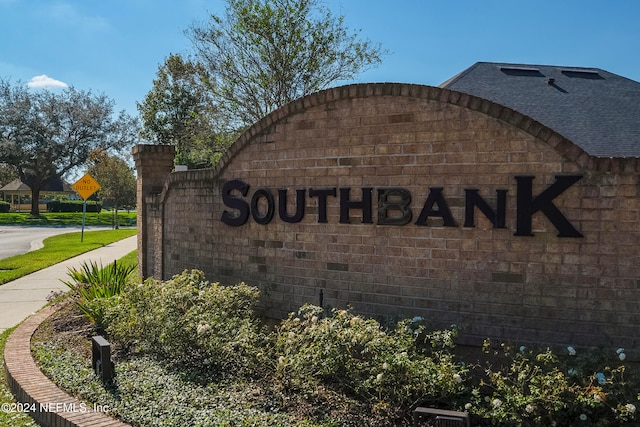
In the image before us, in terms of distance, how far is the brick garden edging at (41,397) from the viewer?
420cm

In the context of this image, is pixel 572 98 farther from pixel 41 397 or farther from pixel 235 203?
pixel 41 397

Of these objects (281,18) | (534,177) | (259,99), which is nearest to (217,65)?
(259,99)

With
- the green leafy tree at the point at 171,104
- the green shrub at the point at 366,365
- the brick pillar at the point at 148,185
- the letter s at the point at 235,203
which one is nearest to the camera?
the green shrub at the point at 366,365

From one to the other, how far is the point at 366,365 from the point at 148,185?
6.53 metres

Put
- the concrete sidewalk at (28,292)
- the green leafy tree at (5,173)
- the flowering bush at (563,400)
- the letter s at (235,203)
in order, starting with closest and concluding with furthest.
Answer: the flowering bush at (563,400) → the letter s at (235,203) → the concrete sidewalk at (28,292) → the green leafy tree at (5,173)

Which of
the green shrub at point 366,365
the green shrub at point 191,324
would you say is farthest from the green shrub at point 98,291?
the green shrub at point 366,365

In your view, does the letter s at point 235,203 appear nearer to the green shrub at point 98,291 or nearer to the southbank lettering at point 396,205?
the southbank lettering at point 396,205

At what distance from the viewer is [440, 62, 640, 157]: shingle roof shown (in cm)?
1091

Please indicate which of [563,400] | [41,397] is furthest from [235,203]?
[563,400]

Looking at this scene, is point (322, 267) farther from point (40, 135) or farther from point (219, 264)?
point (40, 135)

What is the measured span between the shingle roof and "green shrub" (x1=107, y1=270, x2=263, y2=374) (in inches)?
299

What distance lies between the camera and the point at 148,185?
31.6 feet

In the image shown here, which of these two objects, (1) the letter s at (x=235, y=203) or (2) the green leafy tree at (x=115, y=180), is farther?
(2) the green leafy tree at (x=115, y=180)

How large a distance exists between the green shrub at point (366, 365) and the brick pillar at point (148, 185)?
17.7 feet
